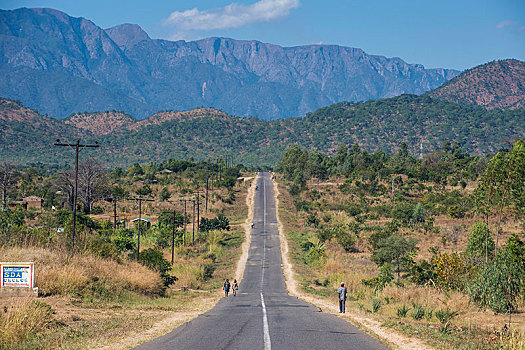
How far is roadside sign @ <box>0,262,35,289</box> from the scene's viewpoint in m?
18.4

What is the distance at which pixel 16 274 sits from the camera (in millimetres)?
18438

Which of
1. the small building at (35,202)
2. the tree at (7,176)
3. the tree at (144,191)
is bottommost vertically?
the small building at (35,202)

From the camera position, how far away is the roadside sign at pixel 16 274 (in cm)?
1836

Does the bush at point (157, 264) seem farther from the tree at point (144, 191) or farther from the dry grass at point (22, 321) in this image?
the tree at point (144, 191)

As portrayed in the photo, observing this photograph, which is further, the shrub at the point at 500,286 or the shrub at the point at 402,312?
the shrub at the point at 500,286

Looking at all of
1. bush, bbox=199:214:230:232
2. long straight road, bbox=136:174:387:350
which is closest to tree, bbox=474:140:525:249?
long straight road, bbox=136:174:387:350

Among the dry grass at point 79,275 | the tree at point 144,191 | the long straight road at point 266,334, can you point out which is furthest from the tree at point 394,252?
the tree at point 144,191

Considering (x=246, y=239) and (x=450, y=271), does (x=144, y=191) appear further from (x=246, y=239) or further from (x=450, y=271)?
(x=450, y=271)

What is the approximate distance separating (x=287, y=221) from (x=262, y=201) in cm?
1874

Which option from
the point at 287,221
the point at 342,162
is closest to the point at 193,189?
the point at 287,221

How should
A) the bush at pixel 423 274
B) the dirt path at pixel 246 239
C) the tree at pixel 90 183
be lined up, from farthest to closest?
the tree at pixel 90 183 < the dirt path at pixel 246 239 < the bush at pixel 423 274

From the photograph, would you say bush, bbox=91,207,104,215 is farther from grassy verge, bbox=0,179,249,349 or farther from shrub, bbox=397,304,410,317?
shrub, bbox=397,304,410,317

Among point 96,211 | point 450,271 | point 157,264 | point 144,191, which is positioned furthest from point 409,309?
point 144,191

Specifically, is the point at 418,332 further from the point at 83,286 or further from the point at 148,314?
the point at 83,286
